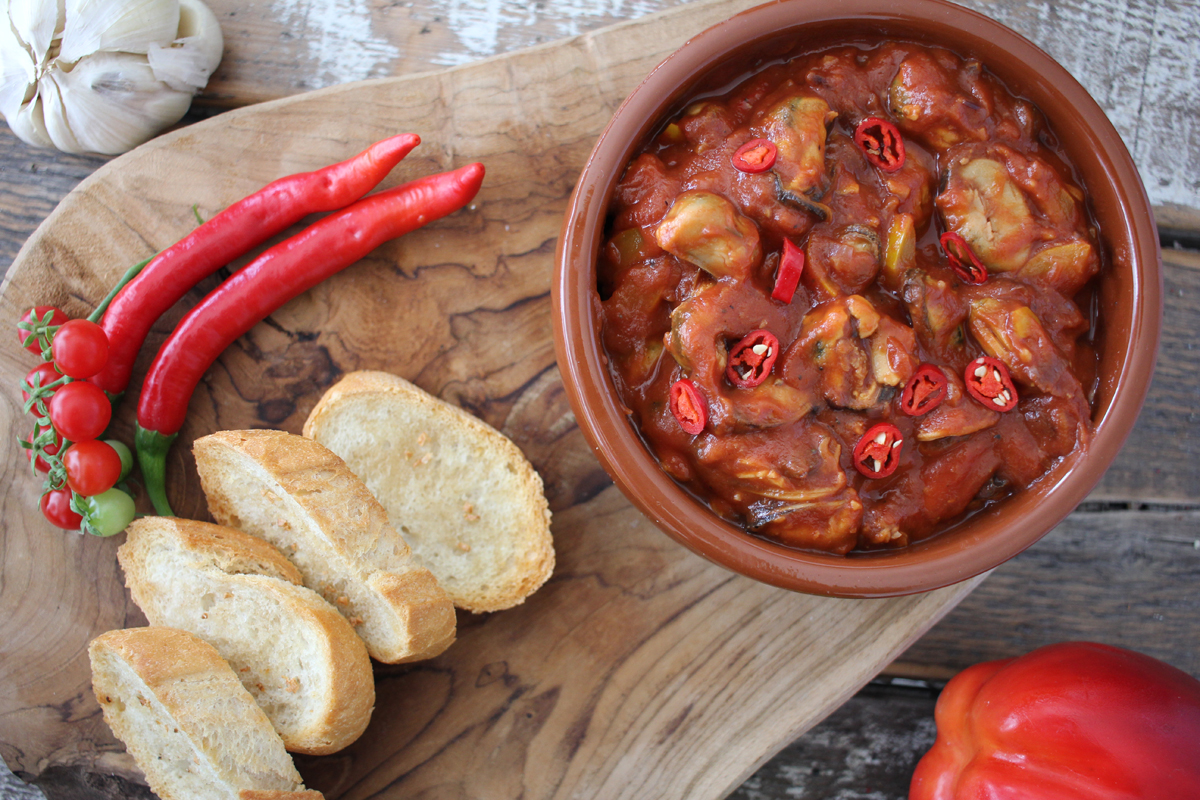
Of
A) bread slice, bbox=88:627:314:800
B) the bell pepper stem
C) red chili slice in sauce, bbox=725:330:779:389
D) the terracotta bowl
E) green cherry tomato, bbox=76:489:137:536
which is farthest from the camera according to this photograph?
the bell pepper stem

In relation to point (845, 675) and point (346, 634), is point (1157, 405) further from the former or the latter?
point (346, 634)

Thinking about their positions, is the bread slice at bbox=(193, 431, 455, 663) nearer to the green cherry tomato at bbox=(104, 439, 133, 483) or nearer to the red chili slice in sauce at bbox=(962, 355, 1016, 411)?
the green cherry tomato at bbox=(104, 439, 133, 483)

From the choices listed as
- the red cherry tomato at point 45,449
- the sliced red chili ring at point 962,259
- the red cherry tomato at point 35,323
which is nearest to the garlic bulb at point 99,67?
the red cherry tomato at point 35,323

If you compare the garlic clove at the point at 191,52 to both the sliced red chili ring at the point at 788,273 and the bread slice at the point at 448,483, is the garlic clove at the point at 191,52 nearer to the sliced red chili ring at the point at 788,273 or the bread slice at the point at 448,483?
the bread slice at the point at 448,483

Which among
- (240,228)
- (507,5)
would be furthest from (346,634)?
(507,5)

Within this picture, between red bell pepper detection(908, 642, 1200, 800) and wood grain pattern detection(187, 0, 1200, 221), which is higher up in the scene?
wood grain pattern detection(187, 0, 1200, 221)

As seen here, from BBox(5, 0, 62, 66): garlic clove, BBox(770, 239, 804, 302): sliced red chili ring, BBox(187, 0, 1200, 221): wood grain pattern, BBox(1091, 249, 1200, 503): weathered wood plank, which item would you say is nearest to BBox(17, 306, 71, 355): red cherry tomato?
BBox(5, 0, 62, 66): garlic clove
